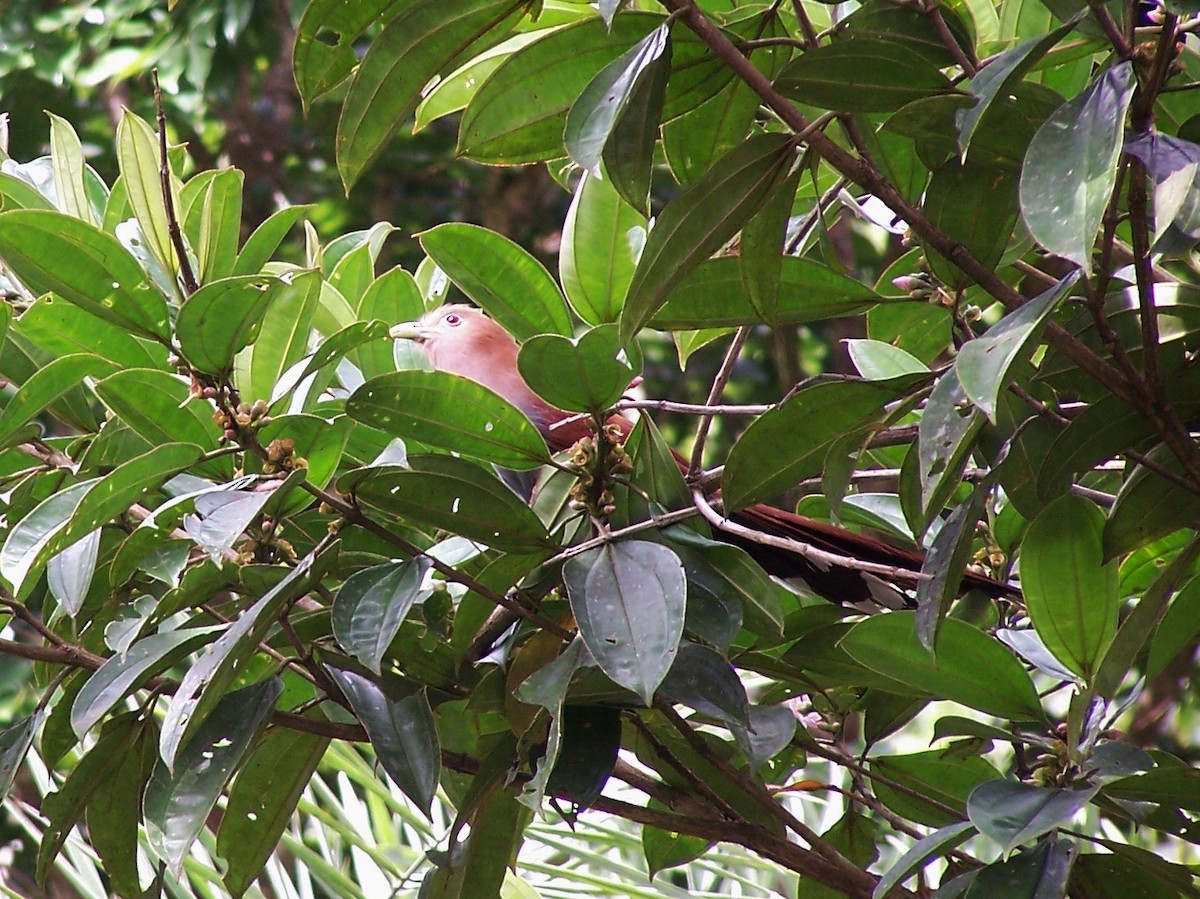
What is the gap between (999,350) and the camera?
2.78 ft

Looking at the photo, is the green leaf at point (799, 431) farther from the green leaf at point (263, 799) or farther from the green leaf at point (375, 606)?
the green leaf at point (263, 799)

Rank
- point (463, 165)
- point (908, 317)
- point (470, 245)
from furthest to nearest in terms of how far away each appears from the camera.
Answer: point (463, 165)
point (908, 317)
point (470, 245)

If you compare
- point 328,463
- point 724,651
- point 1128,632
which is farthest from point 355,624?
point 1128,632

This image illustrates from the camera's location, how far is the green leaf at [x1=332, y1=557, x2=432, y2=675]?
42.1 inches

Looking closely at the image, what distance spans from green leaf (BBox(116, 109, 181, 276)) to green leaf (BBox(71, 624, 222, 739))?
339 millimetres

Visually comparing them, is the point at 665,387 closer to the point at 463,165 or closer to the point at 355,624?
the point at 463,165

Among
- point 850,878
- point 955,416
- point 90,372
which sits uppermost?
point 90,372

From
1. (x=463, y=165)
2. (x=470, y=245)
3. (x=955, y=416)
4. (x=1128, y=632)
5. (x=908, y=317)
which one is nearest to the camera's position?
(x=955, y=416)

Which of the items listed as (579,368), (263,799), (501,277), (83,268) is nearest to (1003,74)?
(579,368)

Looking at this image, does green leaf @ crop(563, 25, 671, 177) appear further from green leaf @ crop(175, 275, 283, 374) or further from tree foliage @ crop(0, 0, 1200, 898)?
green leaf @ crop(175, 275, 283, 374)

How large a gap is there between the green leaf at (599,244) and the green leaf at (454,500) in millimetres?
235

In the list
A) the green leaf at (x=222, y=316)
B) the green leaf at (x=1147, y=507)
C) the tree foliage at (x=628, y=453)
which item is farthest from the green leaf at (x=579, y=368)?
the green leaf at (x=1147, y=507)

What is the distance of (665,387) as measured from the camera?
521 cm

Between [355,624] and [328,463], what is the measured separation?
16 cm
